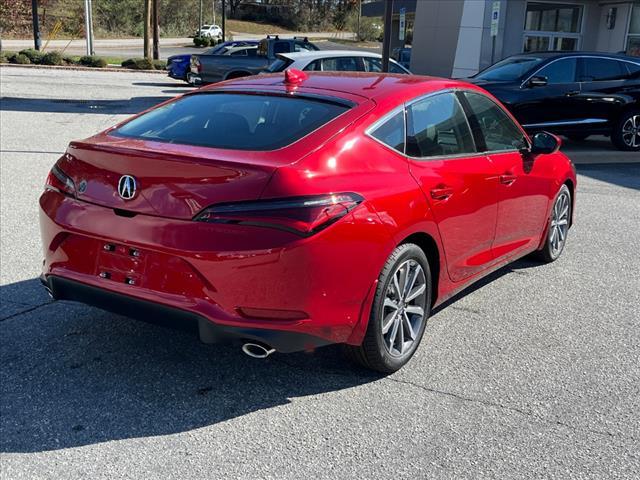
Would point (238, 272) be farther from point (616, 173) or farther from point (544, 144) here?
point (616, 173)

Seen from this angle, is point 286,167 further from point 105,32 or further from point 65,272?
point 105,32

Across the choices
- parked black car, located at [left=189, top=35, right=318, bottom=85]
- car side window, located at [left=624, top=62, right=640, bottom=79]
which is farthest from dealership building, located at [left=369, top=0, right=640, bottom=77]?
car side window, located at [left=624, top=62, right=640, bottom=79]

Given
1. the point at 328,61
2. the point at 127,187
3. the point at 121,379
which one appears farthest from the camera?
the point at 328,61

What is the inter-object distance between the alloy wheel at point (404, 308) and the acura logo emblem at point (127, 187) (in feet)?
4.63

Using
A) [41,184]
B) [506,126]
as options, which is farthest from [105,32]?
[506,126]

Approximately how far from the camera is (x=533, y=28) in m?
24.3

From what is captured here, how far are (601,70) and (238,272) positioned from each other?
11.7 metres

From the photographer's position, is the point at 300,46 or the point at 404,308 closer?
the point at 404,308

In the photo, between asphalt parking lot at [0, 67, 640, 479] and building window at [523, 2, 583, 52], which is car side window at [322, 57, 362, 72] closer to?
asphalt parking lot at [0, 67, 640, 479]

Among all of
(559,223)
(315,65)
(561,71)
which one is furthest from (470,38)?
(559,223)

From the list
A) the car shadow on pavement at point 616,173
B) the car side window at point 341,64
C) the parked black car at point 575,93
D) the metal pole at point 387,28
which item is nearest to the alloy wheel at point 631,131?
the parked black car at point 575,93

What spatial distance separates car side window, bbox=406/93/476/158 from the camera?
4.33 meters

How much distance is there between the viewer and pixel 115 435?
3.43 meters

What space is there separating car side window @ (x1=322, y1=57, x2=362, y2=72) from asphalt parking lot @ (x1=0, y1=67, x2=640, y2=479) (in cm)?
874
